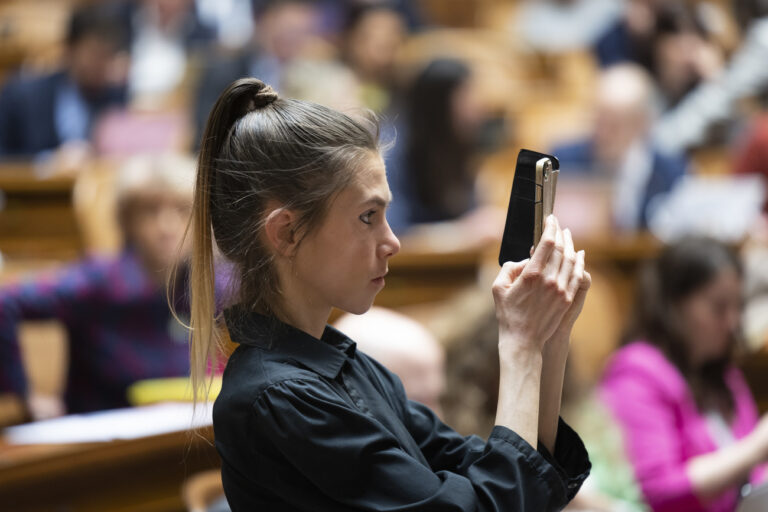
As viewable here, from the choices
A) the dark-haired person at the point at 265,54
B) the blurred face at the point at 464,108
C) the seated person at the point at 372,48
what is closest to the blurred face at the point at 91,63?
the dark-haired person at the point at 265,54

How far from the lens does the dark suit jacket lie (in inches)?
179

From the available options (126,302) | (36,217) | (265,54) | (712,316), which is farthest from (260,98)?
(265,54)

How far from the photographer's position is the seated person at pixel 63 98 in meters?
4.54

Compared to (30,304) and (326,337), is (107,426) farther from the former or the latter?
(326,337)

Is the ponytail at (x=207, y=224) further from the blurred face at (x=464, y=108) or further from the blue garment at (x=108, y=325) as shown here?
the blurred face at (x=464, y=108)

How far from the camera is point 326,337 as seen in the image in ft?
3.46

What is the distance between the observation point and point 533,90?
20.0 feet

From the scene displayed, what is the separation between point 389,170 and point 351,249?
264 cm

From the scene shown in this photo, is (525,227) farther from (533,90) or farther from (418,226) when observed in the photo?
(533,90)

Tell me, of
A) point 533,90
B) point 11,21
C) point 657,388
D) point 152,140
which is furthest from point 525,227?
point 11,21

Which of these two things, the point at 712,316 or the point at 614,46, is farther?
the point at 614,46

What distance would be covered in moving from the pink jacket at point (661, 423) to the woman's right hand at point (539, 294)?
1075 millimetres

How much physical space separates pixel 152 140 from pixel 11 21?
258 centimetres

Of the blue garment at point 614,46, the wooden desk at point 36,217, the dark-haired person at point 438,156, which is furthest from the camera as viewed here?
the blue garment at point 614,46
